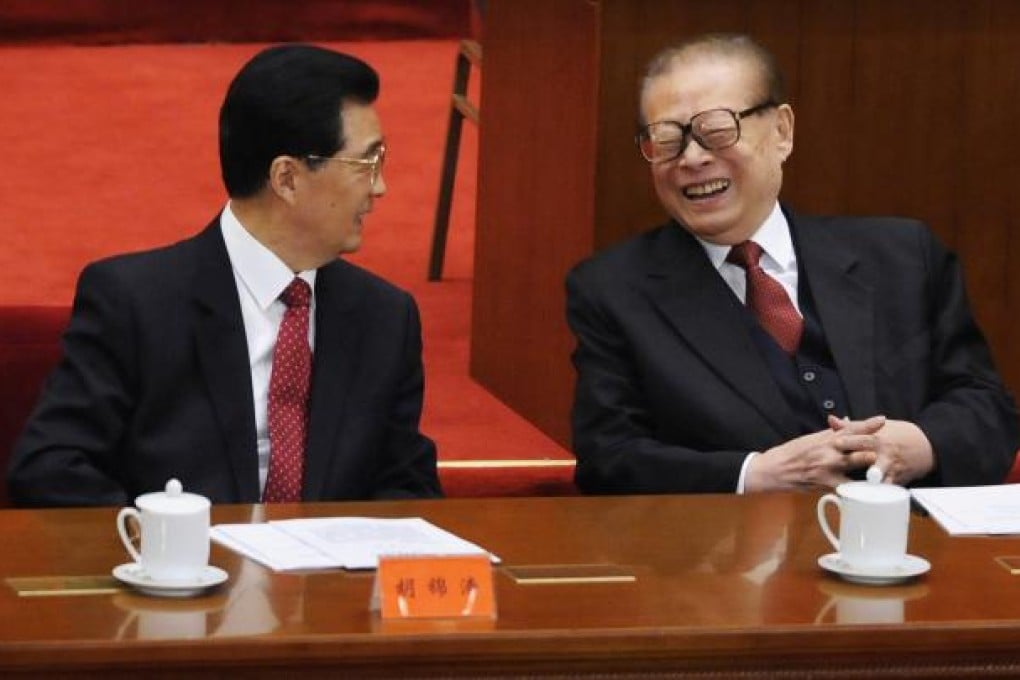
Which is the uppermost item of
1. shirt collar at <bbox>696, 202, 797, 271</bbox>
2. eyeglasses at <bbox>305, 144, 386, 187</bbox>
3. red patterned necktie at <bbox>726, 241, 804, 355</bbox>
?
eyeglasses at <bbox>305, 144, 386, 187</bbox>

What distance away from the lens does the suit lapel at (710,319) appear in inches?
118

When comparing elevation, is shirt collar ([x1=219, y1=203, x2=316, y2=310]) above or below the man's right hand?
above

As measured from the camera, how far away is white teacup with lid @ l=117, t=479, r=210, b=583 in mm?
2121

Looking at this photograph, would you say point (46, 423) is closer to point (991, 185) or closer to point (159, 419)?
point (159, 419)

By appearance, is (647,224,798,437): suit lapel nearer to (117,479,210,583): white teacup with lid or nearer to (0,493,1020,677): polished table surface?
(0,493,1020,677): polished table surface

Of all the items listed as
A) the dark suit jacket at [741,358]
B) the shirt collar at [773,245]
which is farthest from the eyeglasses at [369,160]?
the shirt collar at [773,245]

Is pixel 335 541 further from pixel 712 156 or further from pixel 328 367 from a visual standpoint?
pixel 712 156

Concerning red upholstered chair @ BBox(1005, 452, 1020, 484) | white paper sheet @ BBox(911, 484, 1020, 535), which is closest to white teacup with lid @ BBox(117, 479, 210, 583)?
white paper sheet @ BBox(911, 484, 1020, 535)

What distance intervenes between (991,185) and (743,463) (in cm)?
93

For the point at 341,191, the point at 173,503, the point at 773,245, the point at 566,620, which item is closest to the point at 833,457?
the point at 773,245

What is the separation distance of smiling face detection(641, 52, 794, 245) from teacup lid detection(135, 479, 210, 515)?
3.40 ft

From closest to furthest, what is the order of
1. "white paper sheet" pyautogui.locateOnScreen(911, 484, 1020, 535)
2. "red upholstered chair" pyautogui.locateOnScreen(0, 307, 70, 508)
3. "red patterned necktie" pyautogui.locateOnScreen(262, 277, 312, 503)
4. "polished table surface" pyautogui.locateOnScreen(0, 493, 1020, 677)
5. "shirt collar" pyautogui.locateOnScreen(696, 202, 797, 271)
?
"polished table surface" pyautogui.locateOnScreen(0, 493, 1020, 677), "white paper sheet" pyautogui.locateOnScreen(911, 484, 1020, 535), "red patterned necktie" pyautogui.locateOnScreen(262, 277, 312, 503), "red upholstered chair" pyautogui.locateOnScreen(0, 307, 70, 508), "shirt collar" pyautogui.locateOnScreen(696, 202, 797, 271)

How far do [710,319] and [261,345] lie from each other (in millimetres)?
563

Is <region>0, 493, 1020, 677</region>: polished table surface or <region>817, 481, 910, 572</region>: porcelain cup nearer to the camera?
<region>0, 493, 1020, 677</region>: polished table surface
